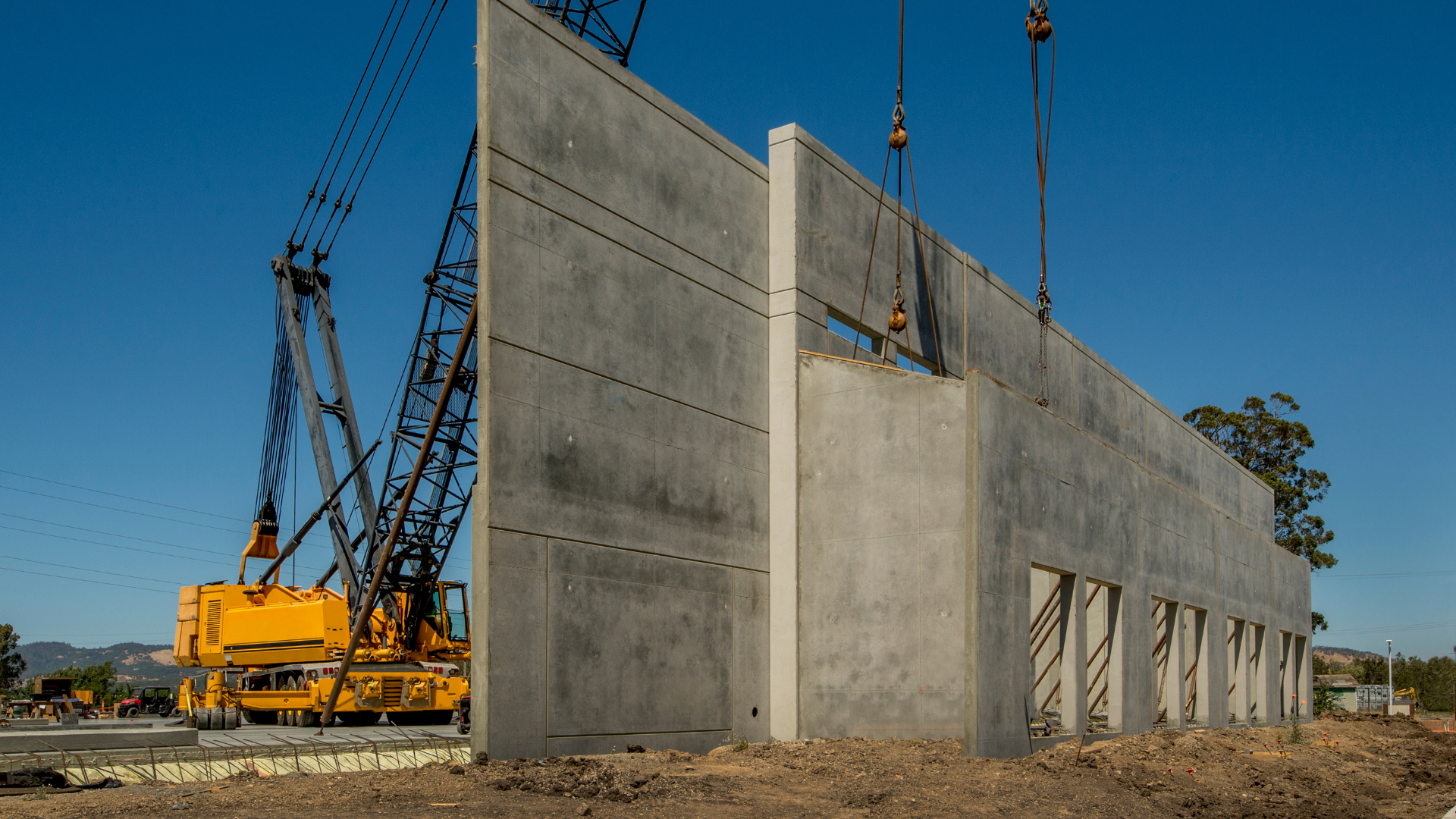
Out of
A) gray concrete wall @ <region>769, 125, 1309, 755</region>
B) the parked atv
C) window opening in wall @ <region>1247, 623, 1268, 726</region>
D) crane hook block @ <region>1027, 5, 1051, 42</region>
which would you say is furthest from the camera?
the parked atv

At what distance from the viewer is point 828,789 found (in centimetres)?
1347

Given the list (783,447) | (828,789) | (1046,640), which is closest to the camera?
(828,789)

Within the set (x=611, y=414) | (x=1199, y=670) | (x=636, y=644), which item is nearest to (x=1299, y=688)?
(x=1199, y=670)

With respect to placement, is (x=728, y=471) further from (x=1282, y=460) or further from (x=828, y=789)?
(x=1282, y=460)

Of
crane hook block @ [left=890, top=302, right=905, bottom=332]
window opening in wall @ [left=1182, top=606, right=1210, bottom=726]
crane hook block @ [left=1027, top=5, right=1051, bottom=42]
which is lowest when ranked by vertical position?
window opening in wall @ [left=1182, top=606, right=1210, bottom=726]

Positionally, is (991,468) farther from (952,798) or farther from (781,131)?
(781,131)

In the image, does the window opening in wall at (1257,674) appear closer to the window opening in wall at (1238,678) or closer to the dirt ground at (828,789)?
the window opening in wall at (1238,678)

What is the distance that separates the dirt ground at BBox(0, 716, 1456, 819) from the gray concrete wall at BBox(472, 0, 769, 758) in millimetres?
936

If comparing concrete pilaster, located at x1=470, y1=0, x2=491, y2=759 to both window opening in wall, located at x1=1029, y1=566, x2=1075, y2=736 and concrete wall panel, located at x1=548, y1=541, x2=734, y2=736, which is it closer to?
concrete wall panel, located at x1=548, y1=541, x2=734, y2=736

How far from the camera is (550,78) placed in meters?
15.6

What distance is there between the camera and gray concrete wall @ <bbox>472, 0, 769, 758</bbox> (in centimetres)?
1418

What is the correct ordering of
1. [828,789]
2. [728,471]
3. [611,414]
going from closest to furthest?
[828,789]
[611,414]
[728,471]

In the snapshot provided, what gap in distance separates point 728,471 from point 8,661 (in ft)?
269

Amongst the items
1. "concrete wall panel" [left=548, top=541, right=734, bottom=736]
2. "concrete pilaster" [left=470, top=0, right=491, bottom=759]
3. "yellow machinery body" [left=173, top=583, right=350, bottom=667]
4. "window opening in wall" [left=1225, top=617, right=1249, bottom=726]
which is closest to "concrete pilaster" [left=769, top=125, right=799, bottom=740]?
"concrete wall panel" [left=548, top=541, right=734, bottom=736]
